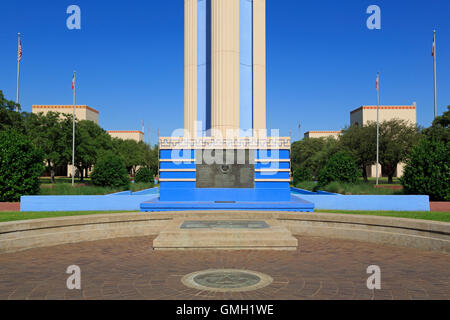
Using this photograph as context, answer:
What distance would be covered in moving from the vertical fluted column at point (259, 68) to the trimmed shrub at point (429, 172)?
38.0 feet

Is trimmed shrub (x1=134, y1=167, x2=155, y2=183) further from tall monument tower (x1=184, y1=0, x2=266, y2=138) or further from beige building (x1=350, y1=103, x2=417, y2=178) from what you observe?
beige building (x1=350, y1=103, x2=417, y2=178)

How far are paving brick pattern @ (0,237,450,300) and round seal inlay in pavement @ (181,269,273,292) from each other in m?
0.20

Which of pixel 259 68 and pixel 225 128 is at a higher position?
pixel 259 68

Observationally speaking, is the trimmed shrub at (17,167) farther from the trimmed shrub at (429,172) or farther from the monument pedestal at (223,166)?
the trimmed shrub at (429,172)

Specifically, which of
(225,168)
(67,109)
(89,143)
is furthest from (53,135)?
(67,109)

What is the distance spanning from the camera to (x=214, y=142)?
71.0 ft

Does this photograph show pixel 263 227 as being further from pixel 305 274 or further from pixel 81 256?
pixel 81 256

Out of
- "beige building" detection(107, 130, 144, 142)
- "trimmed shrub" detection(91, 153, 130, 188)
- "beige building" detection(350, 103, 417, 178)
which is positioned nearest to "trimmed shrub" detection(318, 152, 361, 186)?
"trimmed shrub" detection(91, 153, 130, 188)

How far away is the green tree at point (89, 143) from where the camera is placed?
51094 mm

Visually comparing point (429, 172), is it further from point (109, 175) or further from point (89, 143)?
point (89, 143)

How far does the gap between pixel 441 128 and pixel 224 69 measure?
3540cm

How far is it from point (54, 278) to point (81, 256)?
2073mm

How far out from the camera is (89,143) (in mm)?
53031
